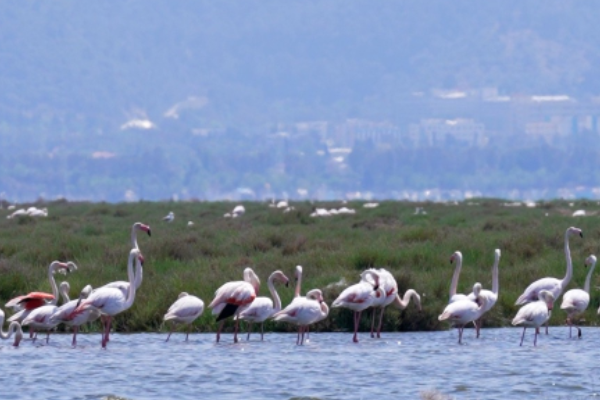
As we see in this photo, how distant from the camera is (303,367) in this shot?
47.4 feet

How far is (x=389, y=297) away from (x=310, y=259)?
4.39 metres

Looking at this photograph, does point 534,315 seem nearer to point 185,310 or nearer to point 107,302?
point 185,310

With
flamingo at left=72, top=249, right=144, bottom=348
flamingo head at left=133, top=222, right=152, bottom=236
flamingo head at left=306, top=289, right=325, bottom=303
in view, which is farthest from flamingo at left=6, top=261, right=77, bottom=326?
flamingo head at left=306, top=289, right=325, bottom=303

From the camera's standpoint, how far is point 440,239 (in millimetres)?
24656

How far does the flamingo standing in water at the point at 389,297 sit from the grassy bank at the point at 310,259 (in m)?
0.52

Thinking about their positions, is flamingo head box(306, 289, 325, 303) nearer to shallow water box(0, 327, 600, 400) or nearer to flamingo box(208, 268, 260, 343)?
shallow water box(0, 327, 600, 400)

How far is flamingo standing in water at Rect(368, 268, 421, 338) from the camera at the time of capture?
16.5 meters

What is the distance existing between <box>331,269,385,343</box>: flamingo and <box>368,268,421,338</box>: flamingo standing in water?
102mm

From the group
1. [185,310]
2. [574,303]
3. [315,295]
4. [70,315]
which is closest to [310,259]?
[315,295]

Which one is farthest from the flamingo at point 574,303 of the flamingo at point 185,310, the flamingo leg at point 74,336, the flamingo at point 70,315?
the flamingo leg at point 74,336

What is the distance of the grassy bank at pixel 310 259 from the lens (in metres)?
17.8

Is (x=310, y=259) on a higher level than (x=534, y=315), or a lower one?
higher

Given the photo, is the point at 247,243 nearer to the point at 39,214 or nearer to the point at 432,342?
the point at 432,342

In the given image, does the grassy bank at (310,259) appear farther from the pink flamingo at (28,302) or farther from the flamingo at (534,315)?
the flamingo at (534,315)
